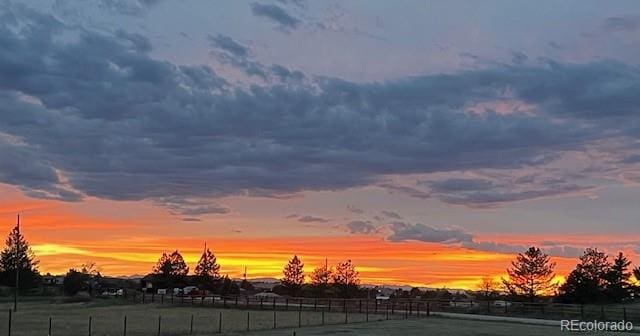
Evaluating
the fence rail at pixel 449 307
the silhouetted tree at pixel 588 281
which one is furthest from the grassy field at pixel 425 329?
the silhouetted tree at pixel 588 281

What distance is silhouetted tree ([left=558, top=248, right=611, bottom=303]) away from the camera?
88.6m

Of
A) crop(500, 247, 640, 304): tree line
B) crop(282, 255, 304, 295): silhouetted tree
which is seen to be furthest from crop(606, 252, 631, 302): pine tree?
crop(282, 255, 304, 295): silhouetted tree

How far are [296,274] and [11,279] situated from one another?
4431 centimetres

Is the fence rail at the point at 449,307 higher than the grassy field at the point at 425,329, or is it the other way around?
the fence rail at the point at 449,307

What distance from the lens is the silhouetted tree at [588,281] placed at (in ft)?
291

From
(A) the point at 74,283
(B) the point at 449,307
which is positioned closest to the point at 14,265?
(A) the point at 74,283

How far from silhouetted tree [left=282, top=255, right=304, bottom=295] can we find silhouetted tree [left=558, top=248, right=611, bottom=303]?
159 feet

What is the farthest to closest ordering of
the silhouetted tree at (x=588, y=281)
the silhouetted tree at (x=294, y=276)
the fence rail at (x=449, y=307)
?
the silhouetted tree at (x=294, y=276), the silhouetted tree at (x=588, y=281), the fence rail at (x=449, y=307)

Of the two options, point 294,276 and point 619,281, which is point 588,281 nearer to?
point 619,281

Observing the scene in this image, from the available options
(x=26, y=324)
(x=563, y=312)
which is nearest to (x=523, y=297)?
(x=563, y=312)

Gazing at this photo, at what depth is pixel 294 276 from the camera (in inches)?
5231

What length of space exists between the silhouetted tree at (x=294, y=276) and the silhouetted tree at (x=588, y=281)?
48414 mm

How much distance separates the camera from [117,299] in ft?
332

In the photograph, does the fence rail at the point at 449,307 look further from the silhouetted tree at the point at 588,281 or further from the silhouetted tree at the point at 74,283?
the silhouetted tree at the point at 74,283
